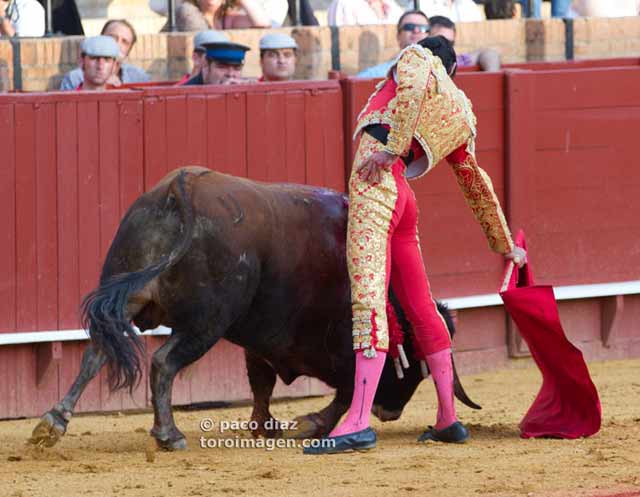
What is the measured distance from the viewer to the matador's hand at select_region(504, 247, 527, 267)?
6.01 m

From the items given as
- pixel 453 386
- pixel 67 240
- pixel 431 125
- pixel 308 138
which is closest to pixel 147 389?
pixel 67 240

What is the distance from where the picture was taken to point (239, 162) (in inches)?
305

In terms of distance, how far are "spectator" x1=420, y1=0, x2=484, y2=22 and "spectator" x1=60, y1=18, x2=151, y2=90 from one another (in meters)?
2.31

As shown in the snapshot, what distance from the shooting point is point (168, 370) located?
559 centimetres

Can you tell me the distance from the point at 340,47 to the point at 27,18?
72.5 inches

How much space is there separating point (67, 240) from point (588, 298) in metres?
2.98

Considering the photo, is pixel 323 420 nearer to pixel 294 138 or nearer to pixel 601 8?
pixel 294 138

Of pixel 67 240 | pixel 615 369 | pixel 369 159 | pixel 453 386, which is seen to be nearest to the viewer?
pixel 369 159

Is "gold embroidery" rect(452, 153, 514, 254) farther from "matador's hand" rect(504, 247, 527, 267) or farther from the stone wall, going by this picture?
the stone wall

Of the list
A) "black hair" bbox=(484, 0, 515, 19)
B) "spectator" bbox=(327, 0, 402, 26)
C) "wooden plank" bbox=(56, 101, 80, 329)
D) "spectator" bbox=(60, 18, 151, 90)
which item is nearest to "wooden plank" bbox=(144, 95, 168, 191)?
"wooden plank" bbox=(56, 101, 80, 329)

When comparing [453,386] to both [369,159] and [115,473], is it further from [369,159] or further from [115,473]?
[115,473]

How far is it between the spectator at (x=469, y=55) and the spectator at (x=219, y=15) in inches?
44.0

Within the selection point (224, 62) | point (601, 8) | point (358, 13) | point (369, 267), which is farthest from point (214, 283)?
point (601, 8)

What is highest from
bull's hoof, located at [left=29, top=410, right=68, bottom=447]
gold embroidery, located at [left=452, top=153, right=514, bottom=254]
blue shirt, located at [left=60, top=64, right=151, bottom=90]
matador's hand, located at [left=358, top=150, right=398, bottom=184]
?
blue shirt, located at [left=60, top=64, right=151, bottom=90]
